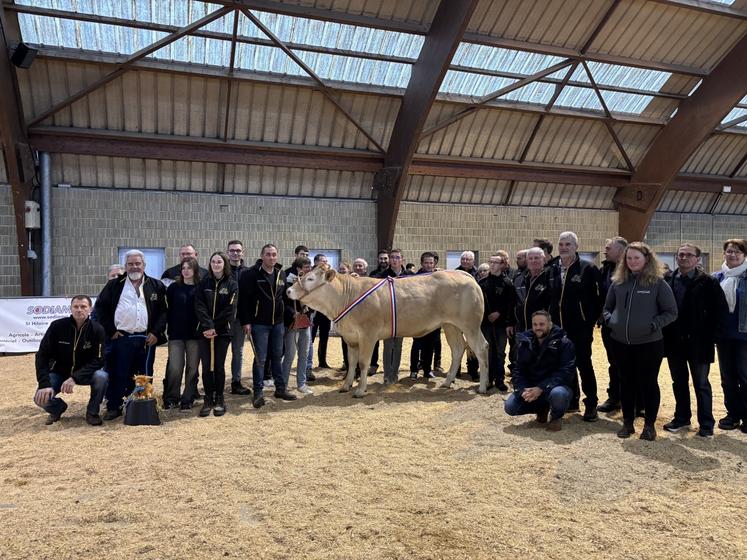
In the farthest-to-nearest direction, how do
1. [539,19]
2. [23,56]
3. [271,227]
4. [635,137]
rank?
[635,137], [271,227], [539,19], [23,56]

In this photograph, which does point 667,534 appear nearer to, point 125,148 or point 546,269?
point 546,269

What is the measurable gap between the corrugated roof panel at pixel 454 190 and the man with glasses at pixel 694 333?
1120 cm

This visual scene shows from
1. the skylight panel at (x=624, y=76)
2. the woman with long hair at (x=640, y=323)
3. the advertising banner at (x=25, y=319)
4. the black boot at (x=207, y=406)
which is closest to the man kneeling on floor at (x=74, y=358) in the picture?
the black boot at (x=207, y=406)

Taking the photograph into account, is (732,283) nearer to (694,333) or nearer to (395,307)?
(694,333)

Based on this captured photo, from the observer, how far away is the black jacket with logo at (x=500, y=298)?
7285 mm

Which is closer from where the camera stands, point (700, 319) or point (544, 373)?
point (700, 319)

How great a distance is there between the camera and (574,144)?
16641 mm

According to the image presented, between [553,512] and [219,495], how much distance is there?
220cm

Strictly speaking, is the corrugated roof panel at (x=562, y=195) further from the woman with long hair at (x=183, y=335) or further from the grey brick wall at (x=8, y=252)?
the grey brick wall at (x=8, y=252)

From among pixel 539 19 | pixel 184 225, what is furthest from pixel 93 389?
pixel 539 19

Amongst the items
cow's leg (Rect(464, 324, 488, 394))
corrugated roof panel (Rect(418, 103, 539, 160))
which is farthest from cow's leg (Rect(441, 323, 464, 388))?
corrugated roof panel (Rect(418, 103, 539, 160))

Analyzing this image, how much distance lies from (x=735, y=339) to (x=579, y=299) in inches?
55.5

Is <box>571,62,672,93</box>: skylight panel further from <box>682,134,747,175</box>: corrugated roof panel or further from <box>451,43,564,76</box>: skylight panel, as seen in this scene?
<box>682,134,747,175</box>: corrugated roof panel

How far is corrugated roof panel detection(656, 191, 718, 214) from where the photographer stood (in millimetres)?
18953
